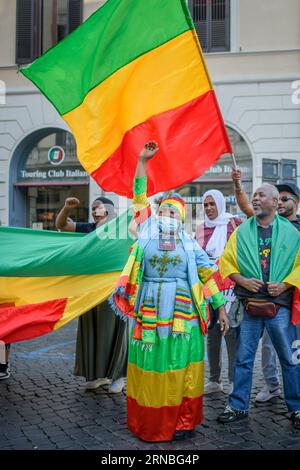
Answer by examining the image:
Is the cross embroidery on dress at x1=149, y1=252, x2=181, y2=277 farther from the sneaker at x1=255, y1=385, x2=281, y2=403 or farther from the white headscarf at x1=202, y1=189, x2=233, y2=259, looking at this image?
the sneaker at x1=255, y1=385, x2=281, y2=403

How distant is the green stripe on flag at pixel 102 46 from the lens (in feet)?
15.2

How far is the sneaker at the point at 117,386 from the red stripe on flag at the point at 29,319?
0.92 m

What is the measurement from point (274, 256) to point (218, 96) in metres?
10.5

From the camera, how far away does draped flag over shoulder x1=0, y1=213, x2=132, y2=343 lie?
16.6 feet

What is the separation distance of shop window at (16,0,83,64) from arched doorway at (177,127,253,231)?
18.6 feet

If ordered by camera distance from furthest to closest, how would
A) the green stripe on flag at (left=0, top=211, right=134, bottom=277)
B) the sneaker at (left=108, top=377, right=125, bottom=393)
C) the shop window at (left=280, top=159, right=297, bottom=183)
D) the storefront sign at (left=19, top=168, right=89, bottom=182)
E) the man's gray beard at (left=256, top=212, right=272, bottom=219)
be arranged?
1. the storefront sign at (left=19, top=168, right=89, bottom=182)
2. the shop window at (left=280, top=159, right=297, bottom=183)
3. the sneaker at (left=108, top=377, right=125, bottom=393)
4. the green stripe on flag at (left=0, top=211, right=134, bottom=277)
5. the man's gray beard at (left=256, top=212, right=272, bottom=219)

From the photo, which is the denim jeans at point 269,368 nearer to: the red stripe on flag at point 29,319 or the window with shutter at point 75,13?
the red stripe on flag at point 29,319

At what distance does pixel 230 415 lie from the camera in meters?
4.44

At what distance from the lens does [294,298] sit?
4.43 metres

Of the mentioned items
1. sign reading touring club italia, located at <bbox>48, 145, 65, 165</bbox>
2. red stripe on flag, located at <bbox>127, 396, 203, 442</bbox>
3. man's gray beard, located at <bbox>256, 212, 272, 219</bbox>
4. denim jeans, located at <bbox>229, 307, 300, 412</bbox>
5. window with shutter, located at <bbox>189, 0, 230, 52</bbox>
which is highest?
window with shutter, located at <bbox>189, 0, 230, 52</bbox>

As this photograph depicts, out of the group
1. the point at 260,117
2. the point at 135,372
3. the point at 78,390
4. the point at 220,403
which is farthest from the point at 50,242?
the point at 260,117

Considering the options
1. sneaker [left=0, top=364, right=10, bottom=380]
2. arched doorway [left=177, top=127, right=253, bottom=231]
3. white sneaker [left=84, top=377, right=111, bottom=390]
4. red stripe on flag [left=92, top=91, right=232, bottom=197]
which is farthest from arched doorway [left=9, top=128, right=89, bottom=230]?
red stripe on flag [left=92, top=91, right=232, bottom=197]
